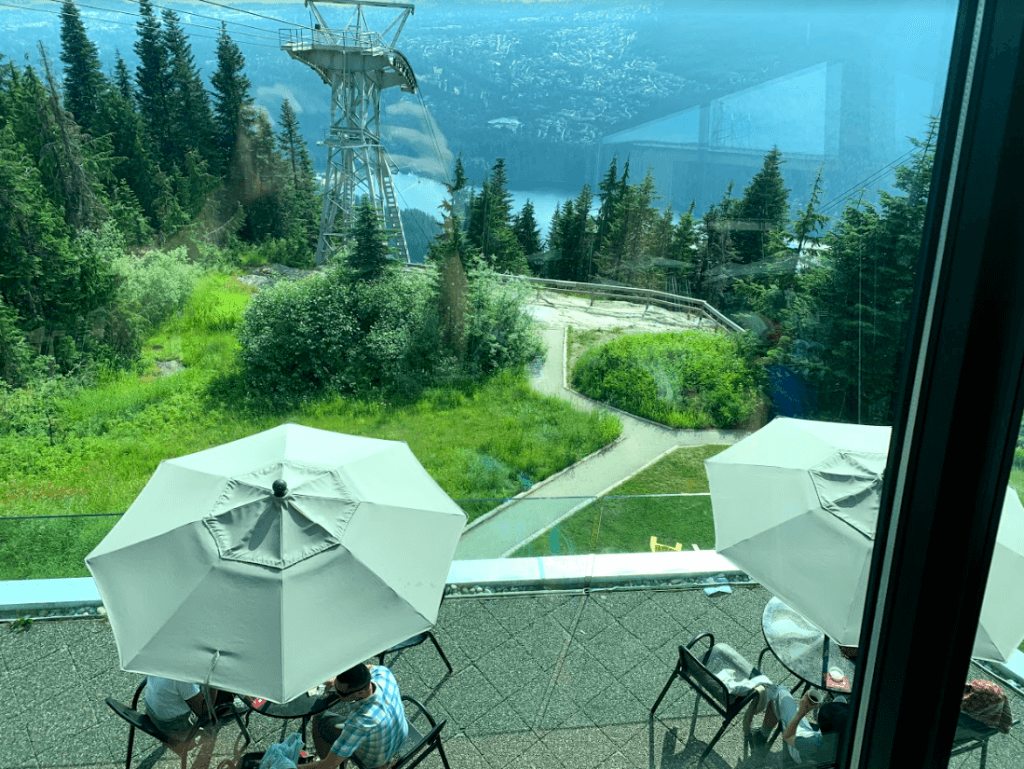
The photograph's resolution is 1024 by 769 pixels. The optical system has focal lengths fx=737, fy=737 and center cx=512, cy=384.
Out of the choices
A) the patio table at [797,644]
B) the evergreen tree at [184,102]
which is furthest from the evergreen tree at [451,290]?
the patio table at [797,644]

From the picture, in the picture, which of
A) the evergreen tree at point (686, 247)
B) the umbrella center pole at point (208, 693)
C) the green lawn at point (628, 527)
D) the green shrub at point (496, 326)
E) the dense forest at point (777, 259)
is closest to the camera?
the dense forest at point (777, 259)

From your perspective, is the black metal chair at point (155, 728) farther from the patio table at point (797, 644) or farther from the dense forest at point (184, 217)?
the dense forest at point (184, 217)

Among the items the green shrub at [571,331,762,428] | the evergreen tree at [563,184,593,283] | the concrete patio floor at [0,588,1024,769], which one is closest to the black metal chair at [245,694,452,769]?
the concrete patio floor at [0,588,1024,769]

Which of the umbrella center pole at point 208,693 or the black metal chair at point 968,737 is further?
the umbrella center pole at point 208,693

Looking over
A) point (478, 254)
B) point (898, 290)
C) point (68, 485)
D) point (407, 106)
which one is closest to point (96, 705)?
point (898, 290)

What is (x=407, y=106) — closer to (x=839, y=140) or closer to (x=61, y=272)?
(x=61, y=272)

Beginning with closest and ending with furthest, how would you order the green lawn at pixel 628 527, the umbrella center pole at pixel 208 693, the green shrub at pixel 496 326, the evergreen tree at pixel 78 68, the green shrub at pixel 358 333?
the umbrella center pole at pixel 208 693 < the green lawn at pixel 628 527 < the evergreen tree at pixel 78 68 < the green shrub at pixel 358 333 < the green shrub at pixel 496 326

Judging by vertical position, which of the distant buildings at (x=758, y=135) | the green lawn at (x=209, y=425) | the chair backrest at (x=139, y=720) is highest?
the distant buildings at (x=758, y=135)

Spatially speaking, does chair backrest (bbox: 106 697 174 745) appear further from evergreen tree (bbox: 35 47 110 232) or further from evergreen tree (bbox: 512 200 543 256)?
evergreen tree (bbox: 35 47 110 232)
